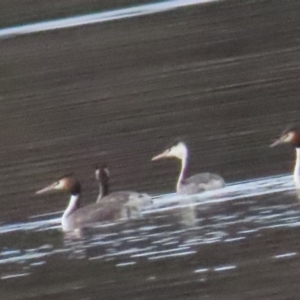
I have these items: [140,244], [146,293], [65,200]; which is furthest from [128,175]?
[146,293]

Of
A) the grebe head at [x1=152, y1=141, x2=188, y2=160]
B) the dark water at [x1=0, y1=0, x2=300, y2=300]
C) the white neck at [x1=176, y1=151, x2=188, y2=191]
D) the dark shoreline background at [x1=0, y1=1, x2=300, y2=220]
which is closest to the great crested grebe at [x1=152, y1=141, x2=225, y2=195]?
the white neck at [x1=176, y1=151, x2=188, y2=191]

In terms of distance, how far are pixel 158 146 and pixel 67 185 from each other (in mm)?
3602

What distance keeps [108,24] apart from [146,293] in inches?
970

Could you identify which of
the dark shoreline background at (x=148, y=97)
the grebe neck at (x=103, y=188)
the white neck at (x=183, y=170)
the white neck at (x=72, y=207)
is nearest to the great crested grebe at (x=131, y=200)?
the white neck at (x=72, y=207)

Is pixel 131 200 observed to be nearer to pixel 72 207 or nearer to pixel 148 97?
pixel 72 207

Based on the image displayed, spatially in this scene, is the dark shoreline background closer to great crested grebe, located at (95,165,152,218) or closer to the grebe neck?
the grebe neck

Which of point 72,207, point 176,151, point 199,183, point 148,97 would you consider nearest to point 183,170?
point 176,151

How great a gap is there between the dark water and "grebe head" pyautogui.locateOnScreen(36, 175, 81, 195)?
29 centimetres

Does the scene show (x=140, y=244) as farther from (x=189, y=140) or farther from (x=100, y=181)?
(x=189, y=140)

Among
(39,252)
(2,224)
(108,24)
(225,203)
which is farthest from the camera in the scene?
(108,24)

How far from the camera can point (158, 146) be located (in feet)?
65.0

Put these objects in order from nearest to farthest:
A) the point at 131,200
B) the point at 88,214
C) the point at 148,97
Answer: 1. the point at 131,200
2. the point at 88,214
3. the point at 148,97

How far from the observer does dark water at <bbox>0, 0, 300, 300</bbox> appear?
1249cm

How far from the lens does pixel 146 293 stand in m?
11.9
